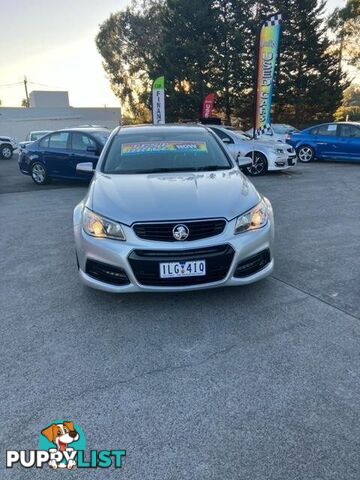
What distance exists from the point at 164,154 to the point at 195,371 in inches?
101

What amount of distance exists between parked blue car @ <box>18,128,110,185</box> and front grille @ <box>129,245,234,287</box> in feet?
23.2

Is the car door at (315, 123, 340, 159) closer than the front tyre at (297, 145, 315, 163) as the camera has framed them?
Yes

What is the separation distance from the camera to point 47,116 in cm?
3775

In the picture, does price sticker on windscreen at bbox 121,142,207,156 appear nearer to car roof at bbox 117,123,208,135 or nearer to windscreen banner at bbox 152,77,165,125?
car roof at bbox 117,123,208,135

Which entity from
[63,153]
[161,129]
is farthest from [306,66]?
[161,129]

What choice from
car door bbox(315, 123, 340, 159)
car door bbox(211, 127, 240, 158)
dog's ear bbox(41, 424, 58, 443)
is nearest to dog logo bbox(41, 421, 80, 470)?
dog's ear bbox(41, 424, 58, 443)

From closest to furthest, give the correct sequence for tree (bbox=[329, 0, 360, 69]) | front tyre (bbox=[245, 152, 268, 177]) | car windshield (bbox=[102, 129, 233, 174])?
car windshield (bbox=[102, 129, 233, 174]) < front tyre (bbox=[245, 152, 268, 177]) < tree (bbox=[329, 0, 360, 69])

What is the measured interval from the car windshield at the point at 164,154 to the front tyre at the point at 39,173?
6.91 meters

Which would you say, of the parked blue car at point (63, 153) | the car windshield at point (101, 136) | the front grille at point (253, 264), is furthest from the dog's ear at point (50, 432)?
the car windshield at point (101, 136)

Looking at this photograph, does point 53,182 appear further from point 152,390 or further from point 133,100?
point 133,100

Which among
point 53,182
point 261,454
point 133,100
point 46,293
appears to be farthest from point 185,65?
point 261,454

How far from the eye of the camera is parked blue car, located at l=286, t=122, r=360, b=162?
1345 cm

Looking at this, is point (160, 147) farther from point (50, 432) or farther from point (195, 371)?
point (50, 432)

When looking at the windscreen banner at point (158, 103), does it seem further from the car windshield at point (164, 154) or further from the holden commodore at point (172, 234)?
the holden commodore at point (172, 234)
